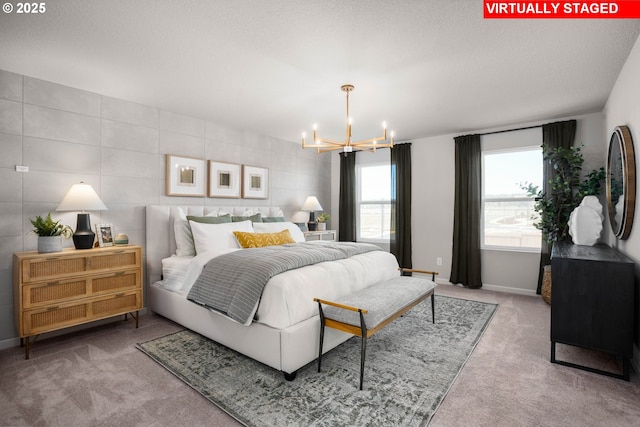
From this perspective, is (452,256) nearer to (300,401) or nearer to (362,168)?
(362,168)

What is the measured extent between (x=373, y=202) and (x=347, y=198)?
1.73ft

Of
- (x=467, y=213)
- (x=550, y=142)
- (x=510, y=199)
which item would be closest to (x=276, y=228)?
(x=467, y=213)

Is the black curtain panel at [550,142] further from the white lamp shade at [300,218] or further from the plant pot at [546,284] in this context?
the white lamp shade at [300,218]

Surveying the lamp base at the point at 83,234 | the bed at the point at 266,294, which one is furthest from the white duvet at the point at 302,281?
the lamp base at the point at 83,234

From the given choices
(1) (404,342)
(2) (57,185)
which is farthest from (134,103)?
(1) (404,342)

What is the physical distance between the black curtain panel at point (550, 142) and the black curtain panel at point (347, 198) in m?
3.08

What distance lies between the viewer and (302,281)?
8.04 feet

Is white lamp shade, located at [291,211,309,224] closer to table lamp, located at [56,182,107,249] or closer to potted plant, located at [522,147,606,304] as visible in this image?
table lamp, located at [56,182,107,249]

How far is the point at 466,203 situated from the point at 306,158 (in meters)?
2.94

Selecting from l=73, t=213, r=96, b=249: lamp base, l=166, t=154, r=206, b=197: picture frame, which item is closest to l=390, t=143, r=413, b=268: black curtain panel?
l=166, t=154, r=206, b=197: picture frame

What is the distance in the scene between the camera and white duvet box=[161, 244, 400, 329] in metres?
2.30

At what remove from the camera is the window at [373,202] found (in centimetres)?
605

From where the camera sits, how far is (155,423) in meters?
1.81

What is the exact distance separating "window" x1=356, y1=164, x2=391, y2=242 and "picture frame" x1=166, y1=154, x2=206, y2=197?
3.15 m
